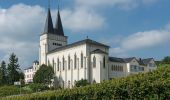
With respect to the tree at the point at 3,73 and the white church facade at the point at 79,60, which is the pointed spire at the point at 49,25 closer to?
the white church facade at the point at 79,60

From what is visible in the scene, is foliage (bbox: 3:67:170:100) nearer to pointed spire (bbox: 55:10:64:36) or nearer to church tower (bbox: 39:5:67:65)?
church tower (bbox: 39:5:67:65)

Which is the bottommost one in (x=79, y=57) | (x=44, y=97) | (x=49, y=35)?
(x=44, y=97)

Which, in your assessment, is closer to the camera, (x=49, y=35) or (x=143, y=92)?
(x=143, y=92)

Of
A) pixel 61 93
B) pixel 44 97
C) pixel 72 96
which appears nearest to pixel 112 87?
pixel 72 96

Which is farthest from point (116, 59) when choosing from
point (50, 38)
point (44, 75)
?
point (50, 38)

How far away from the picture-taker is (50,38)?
126000mm

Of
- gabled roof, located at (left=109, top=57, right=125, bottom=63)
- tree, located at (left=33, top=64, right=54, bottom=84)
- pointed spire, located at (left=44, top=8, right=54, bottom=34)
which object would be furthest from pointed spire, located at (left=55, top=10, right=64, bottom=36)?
gabled roof, located at (left=109, top=57, right=125, bottom=63)

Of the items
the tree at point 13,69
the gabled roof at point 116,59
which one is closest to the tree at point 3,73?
the tree at point 13,69

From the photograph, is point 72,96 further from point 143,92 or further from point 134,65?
point 134,65

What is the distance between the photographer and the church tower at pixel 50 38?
12400 cm

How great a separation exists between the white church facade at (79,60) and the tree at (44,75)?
3.81 meters

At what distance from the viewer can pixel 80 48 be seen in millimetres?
108625

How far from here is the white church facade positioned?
105 meters

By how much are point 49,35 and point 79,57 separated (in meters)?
21.2
